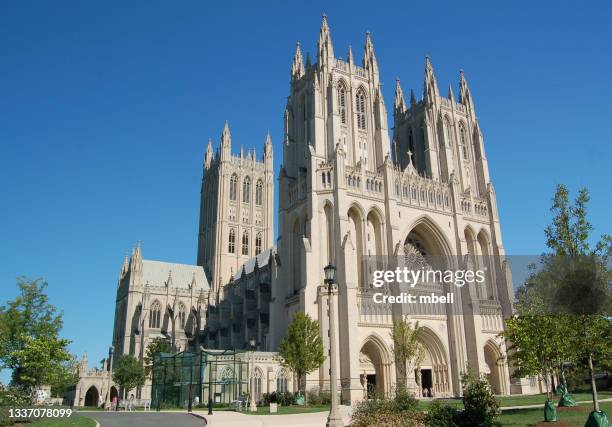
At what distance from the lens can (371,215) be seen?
4853 centimetres

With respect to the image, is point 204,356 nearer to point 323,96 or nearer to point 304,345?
point 304,345

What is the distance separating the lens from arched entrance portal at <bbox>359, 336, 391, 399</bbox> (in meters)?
42.2

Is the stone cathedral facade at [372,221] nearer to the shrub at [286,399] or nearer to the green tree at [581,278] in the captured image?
the shrub at [286,399]

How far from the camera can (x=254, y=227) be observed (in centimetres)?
9756

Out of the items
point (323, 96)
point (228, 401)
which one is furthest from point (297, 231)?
point (228, 401)

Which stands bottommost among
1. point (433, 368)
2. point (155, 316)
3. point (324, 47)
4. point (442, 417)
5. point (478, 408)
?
point (442, 417)

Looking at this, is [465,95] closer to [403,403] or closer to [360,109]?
[360,109]

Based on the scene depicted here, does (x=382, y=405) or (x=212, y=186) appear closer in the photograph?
(x=382, y=405)

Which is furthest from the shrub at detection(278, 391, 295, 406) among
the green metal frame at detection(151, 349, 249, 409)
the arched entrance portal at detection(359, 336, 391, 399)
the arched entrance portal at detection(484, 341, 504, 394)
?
the arched entrance portal at detection(484, 341, 504, 394)

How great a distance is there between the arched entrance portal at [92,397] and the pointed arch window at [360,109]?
5066 centimetres

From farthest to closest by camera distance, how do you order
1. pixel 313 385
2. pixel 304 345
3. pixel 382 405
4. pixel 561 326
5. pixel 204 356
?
pixel 313 385
pixel 304 345
pixel 204 356
pixel 561 326
pixel 382 405

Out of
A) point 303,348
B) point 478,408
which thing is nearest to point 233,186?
point 303,348

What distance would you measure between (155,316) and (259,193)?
3448 cm

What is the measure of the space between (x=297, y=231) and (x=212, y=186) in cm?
5547
